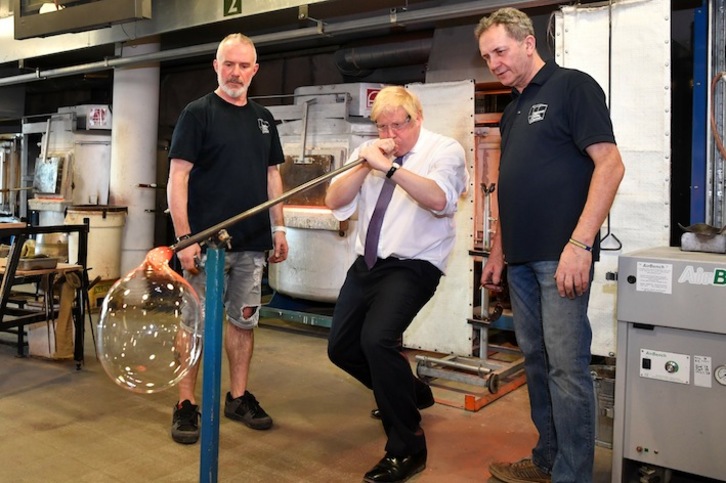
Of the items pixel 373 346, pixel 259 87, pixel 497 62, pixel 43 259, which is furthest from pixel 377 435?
pixel 259 87

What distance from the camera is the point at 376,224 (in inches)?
96.1

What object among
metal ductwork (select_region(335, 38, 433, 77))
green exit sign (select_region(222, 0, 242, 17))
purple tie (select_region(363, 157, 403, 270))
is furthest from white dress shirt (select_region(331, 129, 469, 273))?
metal ductwork (select_region(335, 38, 433, 77))

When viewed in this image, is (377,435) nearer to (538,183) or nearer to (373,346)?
(373,346)

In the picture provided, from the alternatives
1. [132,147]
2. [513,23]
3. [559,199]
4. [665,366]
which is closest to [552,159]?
[559,199]

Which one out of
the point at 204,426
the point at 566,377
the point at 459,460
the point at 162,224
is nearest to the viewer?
the point at 204,426

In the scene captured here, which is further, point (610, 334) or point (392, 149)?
point (610, 334)

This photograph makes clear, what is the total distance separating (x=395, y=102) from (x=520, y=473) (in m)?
1.41

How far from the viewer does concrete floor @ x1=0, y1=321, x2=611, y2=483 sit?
243cm

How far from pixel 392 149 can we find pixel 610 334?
5.05ft

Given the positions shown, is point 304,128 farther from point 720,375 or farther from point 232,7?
point 720,375

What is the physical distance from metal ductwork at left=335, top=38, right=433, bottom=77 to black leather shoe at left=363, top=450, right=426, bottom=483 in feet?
12.4

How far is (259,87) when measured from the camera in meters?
7.16

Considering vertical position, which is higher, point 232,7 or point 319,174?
point 232,7

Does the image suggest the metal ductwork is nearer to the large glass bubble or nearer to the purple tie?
the purple tie
